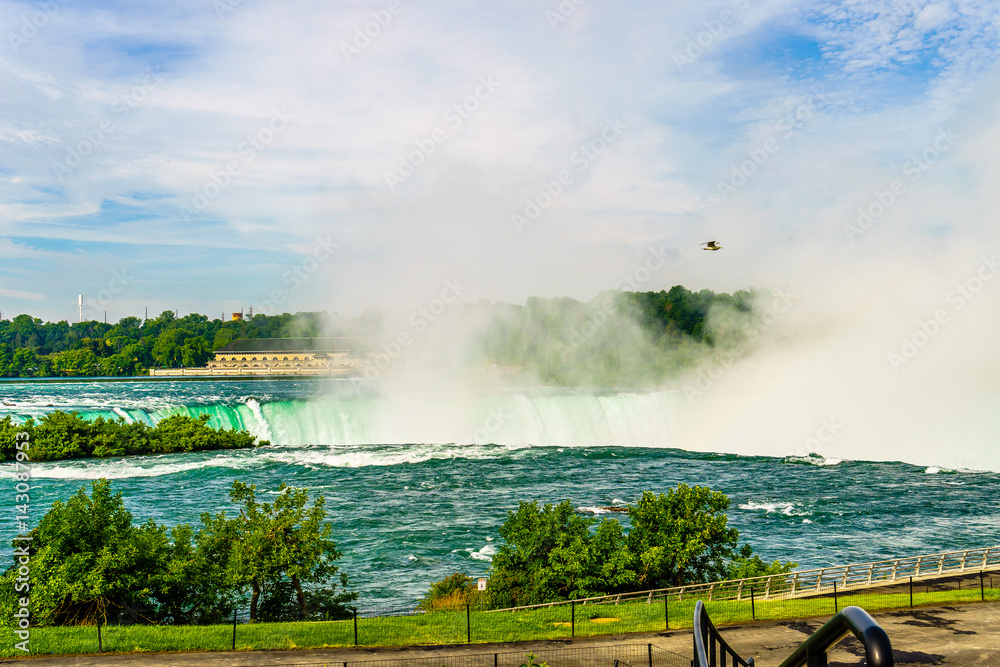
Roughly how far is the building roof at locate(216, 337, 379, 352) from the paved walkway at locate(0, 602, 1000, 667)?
14785 cm

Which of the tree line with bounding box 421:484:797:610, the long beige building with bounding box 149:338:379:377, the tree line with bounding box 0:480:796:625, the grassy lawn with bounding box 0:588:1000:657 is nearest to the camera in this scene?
the grassy lawn with bounding box 0:588:1000:657

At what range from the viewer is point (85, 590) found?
16250 mm

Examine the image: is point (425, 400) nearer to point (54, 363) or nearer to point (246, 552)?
point (246, 552)

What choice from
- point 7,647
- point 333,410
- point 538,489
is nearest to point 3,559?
point 7,647

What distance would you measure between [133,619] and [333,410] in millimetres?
46418

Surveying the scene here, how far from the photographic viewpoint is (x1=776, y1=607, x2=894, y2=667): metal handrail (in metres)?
1.77

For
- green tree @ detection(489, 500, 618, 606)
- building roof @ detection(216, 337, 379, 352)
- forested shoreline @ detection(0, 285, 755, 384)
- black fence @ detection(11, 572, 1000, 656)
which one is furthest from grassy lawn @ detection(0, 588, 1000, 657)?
A: building roof @ detection(216, 337, 379, 352)

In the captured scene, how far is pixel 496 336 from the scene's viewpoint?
350 ft

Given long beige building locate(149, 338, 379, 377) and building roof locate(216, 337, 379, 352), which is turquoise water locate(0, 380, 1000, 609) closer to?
long beige building locate(149, 338, 379, 377)

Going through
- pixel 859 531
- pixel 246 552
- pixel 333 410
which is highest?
pixel 333 410

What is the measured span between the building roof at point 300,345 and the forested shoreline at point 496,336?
3178 millimetres

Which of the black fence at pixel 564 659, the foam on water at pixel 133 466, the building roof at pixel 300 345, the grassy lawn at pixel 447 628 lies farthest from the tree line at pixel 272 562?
the building roof at pixel 300 345

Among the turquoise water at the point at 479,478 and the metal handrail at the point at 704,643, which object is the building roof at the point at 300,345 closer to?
the turquoise water at the point at 479,478

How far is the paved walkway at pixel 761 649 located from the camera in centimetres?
1396
